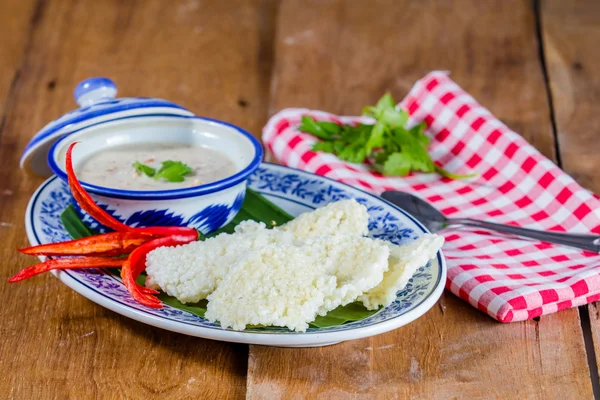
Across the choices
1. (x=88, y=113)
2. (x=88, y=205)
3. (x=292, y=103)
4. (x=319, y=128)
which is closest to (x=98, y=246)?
(x=88, y=205)

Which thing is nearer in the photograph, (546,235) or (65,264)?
(65,264)

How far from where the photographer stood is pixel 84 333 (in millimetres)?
1938

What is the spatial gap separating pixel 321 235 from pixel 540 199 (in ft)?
2.90

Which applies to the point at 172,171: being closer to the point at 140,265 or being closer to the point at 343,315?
the point at 140,265

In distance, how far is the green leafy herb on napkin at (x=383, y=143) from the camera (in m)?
2.74

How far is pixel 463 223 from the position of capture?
2354mm

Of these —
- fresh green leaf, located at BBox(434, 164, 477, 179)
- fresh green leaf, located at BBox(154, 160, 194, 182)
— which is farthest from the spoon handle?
fresh green leaf, located at BBox(154, 160, 194, 182)

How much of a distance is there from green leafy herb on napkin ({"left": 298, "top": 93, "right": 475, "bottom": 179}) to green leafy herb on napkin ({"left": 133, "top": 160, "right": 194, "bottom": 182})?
2.18ft

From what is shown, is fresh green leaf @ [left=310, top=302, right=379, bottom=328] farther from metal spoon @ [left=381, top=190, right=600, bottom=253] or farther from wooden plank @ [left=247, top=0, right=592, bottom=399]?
metal spoon @ [left=381, top=190, right=600, bottom=253]

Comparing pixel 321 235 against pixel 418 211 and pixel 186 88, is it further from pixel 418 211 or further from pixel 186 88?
pixel 186 88

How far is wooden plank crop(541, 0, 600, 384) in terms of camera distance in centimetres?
293

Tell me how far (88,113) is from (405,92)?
4.99 feet

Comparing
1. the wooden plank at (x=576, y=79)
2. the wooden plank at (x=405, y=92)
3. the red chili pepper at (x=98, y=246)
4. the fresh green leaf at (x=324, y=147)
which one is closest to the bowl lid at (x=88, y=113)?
the red chili pepper at (x=98, y=246)

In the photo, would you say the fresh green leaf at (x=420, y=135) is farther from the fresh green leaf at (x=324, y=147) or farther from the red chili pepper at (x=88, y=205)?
the red chili pepper at (x=88, y=205)
